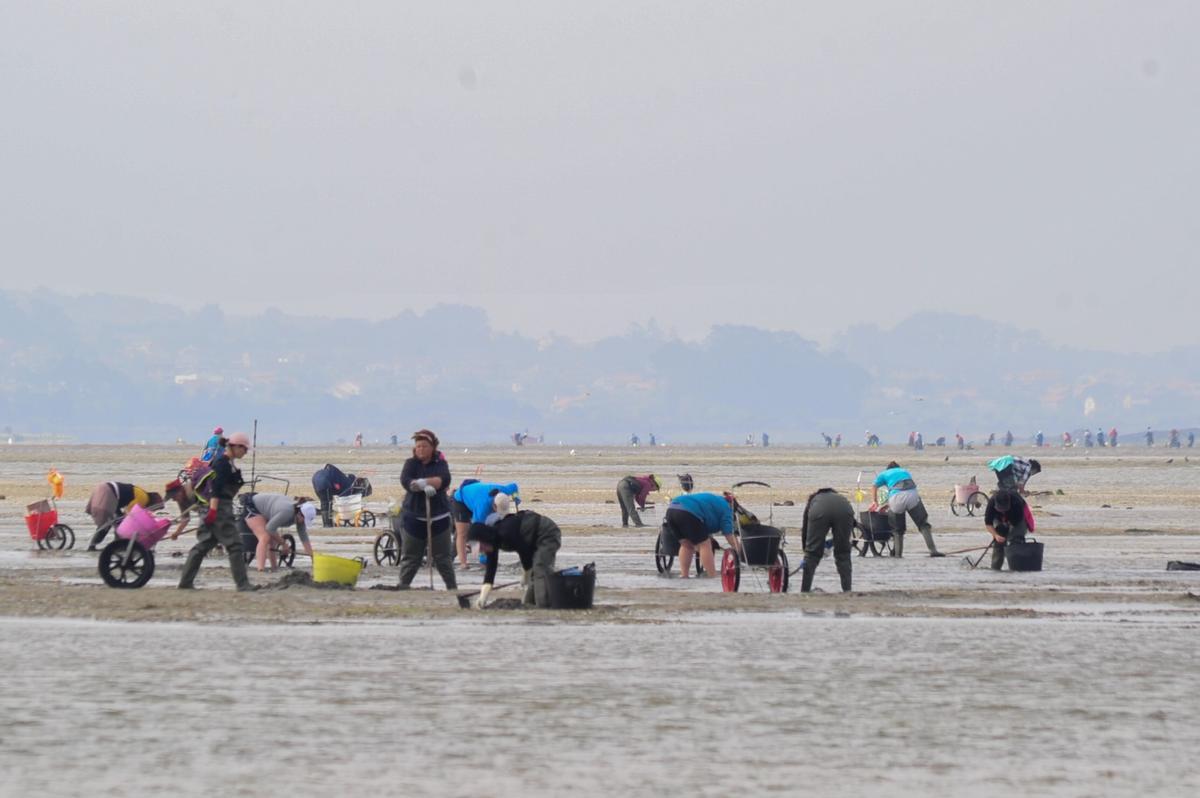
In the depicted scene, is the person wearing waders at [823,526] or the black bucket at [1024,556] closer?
the person wearing waders at [823,526]

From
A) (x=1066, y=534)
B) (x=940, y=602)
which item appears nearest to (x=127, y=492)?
(x=940, y=602)

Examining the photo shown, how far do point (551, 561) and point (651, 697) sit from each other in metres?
5.68

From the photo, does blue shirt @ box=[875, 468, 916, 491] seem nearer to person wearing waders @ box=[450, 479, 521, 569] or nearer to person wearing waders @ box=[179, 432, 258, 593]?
person wearing waders @ box=[450, 479, 521, 569]

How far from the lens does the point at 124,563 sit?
19.6 metres

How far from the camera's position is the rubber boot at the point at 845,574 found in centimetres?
2034

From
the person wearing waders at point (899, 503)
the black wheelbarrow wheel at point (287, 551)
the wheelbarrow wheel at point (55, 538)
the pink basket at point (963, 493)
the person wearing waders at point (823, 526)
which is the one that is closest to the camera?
the person wearing waders at point (823, 526)

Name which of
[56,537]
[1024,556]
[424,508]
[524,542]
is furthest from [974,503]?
[524,542]

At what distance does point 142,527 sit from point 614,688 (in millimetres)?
8598

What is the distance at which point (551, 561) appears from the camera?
17547 mm

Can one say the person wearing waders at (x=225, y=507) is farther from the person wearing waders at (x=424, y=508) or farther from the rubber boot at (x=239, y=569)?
the person wearing waders at (x=424, y=508)

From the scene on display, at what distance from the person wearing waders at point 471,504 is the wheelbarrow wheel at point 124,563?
365 cm

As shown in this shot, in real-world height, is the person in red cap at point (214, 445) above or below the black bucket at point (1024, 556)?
above

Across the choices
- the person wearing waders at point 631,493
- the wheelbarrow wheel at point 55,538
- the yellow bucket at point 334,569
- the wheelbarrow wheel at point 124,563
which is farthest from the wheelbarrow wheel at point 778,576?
the person wearing waders at point 631,493

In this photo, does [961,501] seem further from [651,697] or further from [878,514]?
[651,697]
